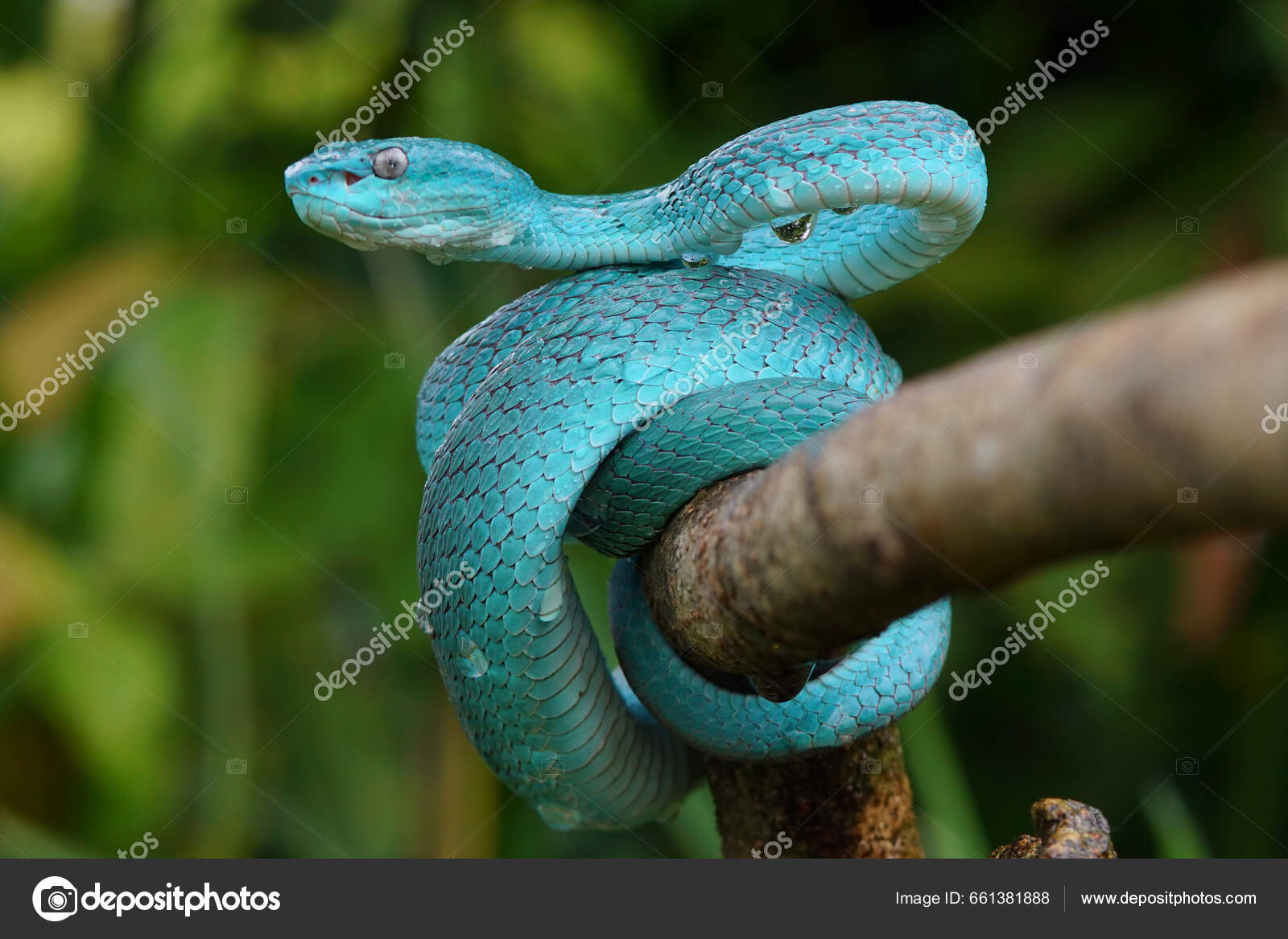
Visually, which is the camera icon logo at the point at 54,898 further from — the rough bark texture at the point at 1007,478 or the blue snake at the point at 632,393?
the rough bark texture at the point at 1007,478

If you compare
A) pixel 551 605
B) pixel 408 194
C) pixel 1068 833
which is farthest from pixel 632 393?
pixel 1068 833

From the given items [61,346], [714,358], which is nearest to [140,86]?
[61,346]

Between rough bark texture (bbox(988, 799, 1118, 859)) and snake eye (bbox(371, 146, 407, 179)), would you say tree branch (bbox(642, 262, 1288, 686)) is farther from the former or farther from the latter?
snake eye (bbox(371, 146, 407, 179))

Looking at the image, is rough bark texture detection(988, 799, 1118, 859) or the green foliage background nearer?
rough bark texture detection(988, 799, 1118, 859)

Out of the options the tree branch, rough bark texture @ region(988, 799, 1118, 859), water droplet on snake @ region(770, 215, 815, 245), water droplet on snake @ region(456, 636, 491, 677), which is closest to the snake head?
water droplet on snake @ region(770, 215, 815, 245)

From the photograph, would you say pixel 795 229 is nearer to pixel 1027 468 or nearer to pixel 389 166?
pixel 389 166

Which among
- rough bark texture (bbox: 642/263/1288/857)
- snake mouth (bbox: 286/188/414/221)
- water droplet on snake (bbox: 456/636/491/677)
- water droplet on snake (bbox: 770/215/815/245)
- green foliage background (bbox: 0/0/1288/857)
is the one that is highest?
rough bark texture (bbox: 642/263/1288/857)

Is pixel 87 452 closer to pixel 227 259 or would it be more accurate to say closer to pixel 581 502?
pixel 227 259
